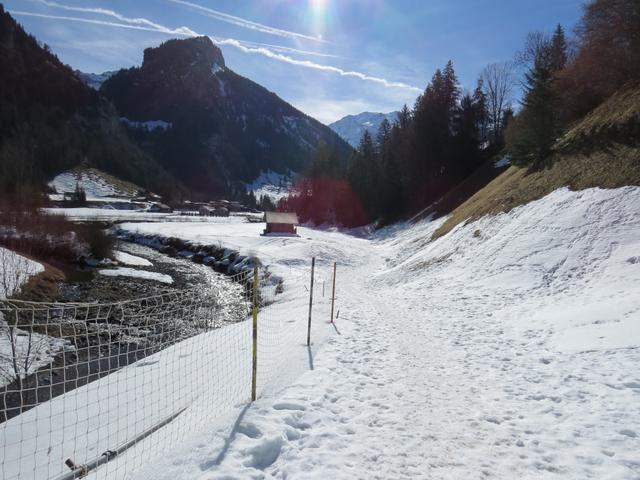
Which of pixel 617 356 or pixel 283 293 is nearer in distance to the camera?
pixel 617 356

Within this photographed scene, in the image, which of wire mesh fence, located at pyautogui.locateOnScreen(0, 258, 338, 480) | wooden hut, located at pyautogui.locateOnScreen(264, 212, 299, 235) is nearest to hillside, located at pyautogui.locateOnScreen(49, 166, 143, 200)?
wooden hut, located at pyautogui.locateOnScreen(264, 212, 299, 235)

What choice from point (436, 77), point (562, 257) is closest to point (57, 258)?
point (562, 257)

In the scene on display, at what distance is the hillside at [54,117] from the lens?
143500 mm

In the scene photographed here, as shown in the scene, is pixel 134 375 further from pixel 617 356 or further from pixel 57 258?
pixel 57 258

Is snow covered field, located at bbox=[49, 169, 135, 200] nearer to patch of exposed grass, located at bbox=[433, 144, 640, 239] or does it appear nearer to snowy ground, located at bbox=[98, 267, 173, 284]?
snowy ground, located at bbox=[98, 267, 173, 284]

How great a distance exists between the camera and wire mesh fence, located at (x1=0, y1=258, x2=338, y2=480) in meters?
6.51

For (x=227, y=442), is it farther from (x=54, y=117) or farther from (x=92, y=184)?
(x=54, y=117)

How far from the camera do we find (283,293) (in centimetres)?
2123

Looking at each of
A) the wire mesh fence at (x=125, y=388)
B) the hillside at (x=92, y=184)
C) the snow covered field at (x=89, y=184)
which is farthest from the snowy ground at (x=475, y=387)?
the hillside at (x=92, y=184)

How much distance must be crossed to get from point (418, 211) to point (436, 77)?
22322mm

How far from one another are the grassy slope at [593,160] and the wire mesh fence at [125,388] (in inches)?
516

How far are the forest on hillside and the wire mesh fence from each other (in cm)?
2121

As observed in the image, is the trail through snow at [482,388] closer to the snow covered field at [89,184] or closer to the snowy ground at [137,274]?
the snowy ground at [137,274]

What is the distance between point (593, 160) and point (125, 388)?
71.5ft
